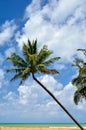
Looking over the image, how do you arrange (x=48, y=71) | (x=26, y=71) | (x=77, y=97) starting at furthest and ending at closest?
(x=77, y=97), (x=48, y=71), (x=26, y=71)

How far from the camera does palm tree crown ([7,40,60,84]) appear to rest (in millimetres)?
33375

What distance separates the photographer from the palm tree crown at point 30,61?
3338 centimetres

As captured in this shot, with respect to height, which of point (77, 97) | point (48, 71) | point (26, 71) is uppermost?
point (48, 71)

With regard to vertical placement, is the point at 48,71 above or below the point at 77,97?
above

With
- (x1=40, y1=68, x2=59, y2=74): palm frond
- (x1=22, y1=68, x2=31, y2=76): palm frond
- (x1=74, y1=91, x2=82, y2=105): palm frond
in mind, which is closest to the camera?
(x1=22, y1=68, x2=31, y2=76): palm frond

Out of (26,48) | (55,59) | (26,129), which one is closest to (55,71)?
(55,59)

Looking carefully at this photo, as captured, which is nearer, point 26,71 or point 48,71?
point 26,71

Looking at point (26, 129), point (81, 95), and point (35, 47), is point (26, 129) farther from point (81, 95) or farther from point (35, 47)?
point (35, 47)

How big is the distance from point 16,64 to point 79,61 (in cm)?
669

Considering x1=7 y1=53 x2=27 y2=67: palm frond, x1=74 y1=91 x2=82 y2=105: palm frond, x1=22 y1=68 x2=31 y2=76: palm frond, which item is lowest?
x1=74 y1=91 x2=82 y2=105: palm frond

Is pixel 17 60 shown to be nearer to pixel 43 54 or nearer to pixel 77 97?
pixel 43 54

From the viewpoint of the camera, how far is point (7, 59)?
3444 cm

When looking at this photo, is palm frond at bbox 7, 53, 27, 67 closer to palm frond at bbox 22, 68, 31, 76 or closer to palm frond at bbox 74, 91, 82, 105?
palm frond at bbox 22, 68, 31, 76

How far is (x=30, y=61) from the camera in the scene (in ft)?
109
